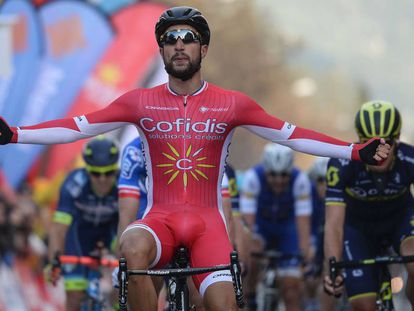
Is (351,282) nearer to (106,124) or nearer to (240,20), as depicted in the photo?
(106,124)

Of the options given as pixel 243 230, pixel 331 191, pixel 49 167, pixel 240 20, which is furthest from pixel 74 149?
pixel 331 191

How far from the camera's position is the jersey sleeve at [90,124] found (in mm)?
7758

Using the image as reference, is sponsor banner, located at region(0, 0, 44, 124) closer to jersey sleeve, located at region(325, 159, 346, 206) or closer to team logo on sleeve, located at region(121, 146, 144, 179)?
team logo on sleeve, located at region(121, 146, 144, 179)

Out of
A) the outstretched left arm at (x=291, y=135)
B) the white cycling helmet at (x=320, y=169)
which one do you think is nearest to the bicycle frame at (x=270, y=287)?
the white cycling helmet at (x=320, y=169)

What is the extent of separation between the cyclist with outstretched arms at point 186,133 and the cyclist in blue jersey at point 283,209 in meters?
5.91

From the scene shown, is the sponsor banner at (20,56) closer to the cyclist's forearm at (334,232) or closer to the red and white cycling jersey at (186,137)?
the cyclist's forearm at (334,232)

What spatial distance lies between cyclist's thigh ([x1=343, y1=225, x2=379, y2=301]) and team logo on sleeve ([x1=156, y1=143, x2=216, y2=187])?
2224 mm

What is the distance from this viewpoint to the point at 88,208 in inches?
476

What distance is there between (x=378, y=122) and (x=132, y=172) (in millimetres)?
2030

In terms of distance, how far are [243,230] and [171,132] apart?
16.1 ft

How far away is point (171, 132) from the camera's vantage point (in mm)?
7828

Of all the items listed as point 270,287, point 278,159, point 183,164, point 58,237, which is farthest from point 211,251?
point 270,287

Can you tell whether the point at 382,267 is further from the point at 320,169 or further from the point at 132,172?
A: the point at 320,169

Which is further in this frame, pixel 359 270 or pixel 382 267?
pixel 359 270
